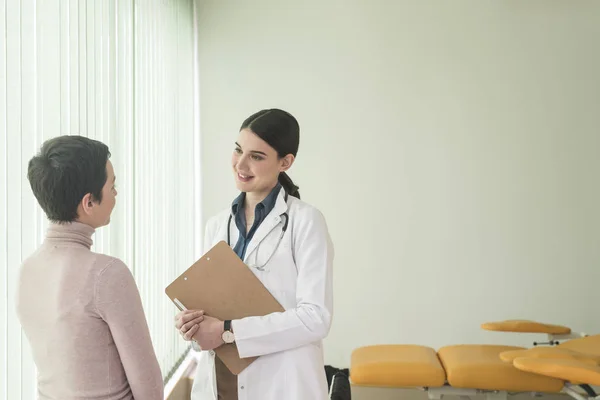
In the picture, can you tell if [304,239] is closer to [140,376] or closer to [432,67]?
[140,376]

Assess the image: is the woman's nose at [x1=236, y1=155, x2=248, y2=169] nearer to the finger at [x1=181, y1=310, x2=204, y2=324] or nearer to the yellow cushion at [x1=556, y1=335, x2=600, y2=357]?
the finger at [x1=181, y1=310, x2=204, y2=324]

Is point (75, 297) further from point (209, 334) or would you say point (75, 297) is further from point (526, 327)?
point (526, 327)

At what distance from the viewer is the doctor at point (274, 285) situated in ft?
5.64

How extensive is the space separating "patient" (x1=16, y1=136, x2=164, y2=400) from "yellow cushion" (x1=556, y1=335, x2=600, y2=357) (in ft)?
8.66

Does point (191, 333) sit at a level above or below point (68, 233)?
below

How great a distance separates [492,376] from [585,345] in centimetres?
65

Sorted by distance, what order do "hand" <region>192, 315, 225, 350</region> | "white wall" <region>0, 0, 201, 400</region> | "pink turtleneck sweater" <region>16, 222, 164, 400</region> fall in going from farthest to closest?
"hand" <region>192, 315, 225, 350</region> < "white wall" <region>0, 0, 201, 400</region> < "pink turtleneck sweater" <region>16, 222, 164, 400</region>

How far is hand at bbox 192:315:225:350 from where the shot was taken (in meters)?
1.71

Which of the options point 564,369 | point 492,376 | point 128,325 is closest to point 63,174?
point 128,325

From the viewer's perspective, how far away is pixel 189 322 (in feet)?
5.61

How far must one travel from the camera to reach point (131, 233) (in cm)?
266

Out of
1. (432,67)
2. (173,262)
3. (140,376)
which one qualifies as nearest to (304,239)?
(140,376)

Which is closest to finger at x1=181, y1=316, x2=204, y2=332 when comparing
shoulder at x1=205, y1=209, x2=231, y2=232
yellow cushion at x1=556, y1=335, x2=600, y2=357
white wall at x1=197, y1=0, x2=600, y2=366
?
shoulder at x1=205, y1=209, x2=231, y2=232

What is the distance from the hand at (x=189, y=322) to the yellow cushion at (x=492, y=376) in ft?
5.90
